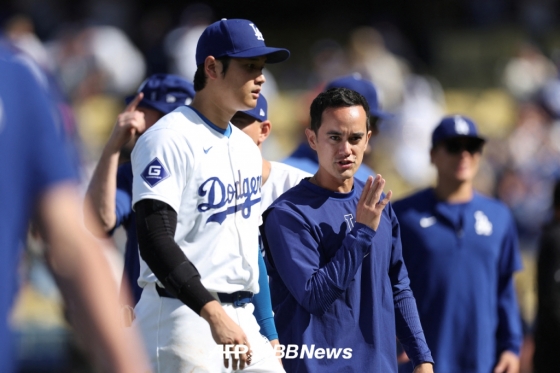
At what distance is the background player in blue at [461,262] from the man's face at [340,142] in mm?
1701

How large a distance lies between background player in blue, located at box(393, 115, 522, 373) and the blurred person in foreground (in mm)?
326

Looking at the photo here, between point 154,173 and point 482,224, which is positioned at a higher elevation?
point 154,173

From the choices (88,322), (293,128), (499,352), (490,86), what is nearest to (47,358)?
(499,352)

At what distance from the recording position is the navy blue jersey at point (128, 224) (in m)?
4.52

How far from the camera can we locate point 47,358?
9484 millimetres

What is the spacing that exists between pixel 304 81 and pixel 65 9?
4.62 meters

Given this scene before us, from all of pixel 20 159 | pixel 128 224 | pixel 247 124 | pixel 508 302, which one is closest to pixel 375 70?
pixel 508 302

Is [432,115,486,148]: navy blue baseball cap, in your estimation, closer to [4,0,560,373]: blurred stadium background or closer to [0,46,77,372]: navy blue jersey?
[4,0,560,373]: blurred stadium background

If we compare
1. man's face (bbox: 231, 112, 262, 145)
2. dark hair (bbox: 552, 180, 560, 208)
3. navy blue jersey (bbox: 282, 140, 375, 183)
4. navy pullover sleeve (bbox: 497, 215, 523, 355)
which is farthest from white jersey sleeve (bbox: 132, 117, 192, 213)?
dark hair (bbox: 552, 180, 560, 208)

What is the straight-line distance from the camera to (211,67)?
3.99 metres

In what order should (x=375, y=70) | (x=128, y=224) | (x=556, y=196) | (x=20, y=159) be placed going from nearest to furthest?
(x=20, y=159) → (x=128, y=224) → (x=556, y=196) → (x=375, y=70)

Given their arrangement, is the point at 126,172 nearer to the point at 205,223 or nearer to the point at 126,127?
the point at 126,127

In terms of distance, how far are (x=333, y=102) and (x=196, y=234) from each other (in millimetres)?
865

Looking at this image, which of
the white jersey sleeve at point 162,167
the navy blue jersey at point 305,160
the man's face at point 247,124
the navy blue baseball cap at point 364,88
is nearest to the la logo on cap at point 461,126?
the navy blue baseball cap at point 364,88
